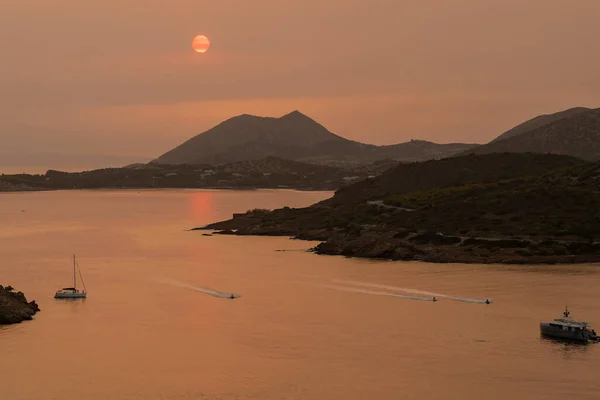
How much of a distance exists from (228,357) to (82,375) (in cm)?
1074

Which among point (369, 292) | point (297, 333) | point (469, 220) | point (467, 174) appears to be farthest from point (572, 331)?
point (467, 174)

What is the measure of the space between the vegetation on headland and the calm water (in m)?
8.01

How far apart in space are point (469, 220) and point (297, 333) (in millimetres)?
71667

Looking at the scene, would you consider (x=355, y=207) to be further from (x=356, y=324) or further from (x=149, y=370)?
(x=149, y=370)

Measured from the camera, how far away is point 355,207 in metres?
168

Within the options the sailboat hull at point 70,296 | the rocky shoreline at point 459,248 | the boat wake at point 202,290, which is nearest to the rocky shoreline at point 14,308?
the sailboat hull at point 70,296

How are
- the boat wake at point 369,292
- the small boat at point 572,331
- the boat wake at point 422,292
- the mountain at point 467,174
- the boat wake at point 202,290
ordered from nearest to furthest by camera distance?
the small boat at point 572,331
the boat wake at point 422,292
the boat wake at point 369,292
the boat wake at point 202,290
the mountain at point 467,174

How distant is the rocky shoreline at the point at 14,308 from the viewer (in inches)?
3086

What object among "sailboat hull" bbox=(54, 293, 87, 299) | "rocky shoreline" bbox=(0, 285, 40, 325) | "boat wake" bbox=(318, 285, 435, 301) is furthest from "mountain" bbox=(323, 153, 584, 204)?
"rocky shoreline" bbox=(0, 285, 40, 325)

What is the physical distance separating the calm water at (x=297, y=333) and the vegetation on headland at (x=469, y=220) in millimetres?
8009

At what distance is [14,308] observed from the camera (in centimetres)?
8069

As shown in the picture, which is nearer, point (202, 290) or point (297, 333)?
point (297, 333)

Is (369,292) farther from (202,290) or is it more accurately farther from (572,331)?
(572,331)

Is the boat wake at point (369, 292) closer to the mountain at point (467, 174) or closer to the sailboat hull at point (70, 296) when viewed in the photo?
the sailboat hull at point (70, 296)
